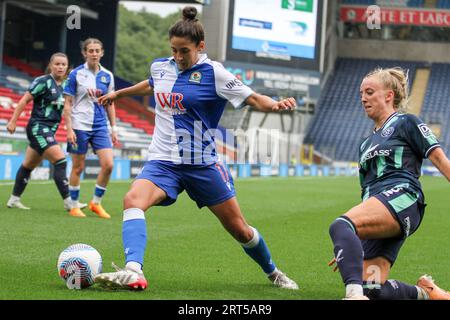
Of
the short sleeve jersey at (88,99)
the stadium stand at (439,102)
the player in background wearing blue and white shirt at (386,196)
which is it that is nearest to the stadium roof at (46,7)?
the short sleeve jersey at (88,99)

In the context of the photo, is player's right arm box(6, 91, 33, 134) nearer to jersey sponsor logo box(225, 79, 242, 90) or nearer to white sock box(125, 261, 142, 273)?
jersey sponsor logo box(225, 79, 242, 90)

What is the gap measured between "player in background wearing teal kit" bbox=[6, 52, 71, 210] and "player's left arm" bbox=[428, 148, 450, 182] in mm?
7296

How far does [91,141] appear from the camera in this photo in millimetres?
11992

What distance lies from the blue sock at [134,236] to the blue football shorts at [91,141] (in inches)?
235

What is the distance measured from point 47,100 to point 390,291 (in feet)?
24.6

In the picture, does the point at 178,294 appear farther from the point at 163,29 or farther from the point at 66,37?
the point at 163,29

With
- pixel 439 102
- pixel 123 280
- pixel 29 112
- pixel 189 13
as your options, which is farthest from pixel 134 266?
pixel 439 102

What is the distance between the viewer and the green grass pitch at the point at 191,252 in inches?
240

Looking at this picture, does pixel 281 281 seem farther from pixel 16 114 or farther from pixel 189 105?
pixel 16 114

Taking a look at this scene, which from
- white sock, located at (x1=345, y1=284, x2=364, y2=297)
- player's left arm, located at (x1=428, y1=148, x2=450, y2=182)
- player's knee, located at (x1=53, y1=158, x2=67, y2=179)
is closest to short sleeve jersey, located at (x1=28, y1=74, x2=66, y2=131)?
player's knee, located at (x1=53, y1=158, x2=67, y2=179)

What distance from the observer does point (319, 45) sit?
39.0 metres

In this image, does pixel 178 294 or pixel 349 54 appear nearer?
pixel 178 294

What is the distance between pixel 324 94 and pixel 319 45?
1591 centimetres
